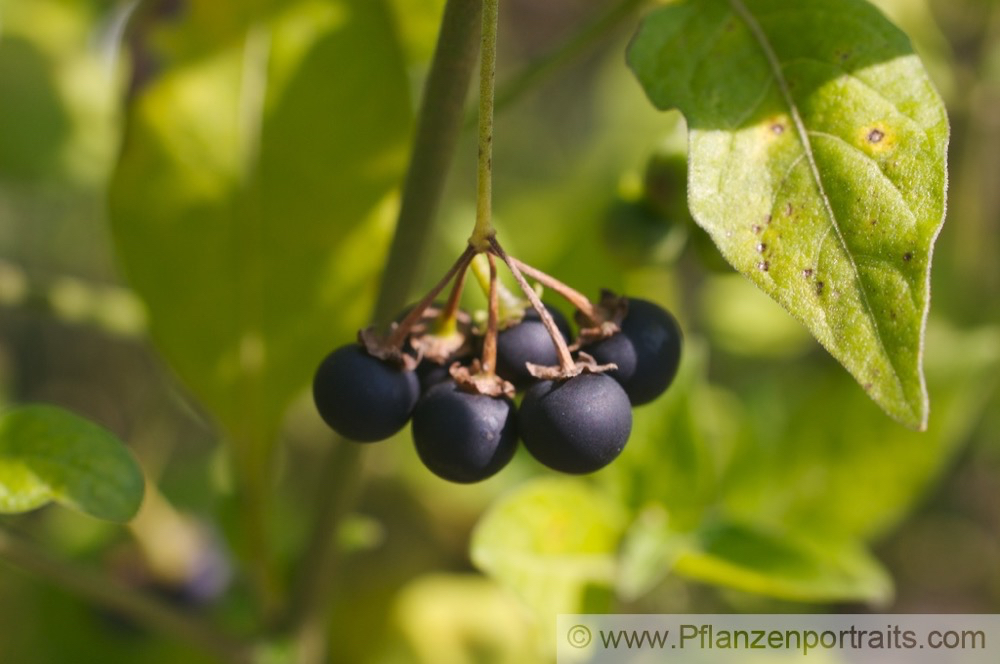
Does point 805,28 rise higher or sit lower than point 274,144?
higher

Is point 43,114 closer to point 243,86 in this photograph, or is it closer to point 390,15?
point 243,86

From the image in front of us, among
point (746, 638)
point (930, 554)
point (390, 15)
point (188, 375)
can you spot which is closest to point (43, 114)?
point (188, 375)

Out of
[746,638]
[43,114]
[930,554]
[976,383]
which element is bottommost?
[930,554]

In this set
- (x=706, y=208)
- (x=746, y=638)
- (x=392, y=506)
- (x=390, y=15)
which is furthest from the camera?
(x=392, y=506)

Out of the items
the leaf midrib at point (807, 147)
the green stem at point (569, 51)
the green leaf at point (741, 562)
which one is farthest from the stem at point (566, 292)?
the green leaf at point (741, 562)

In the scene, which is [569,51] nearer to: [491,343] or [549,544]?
[491,343]

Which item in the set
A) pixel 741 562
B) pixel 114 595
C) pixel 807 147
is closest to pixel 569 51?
pixel 807 147

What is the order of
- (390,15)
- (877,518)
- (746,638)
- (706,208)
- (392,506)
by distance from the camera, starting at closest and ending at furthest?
(706,208) < (390,15) < (746,638) < (877,518) < (392,506)
